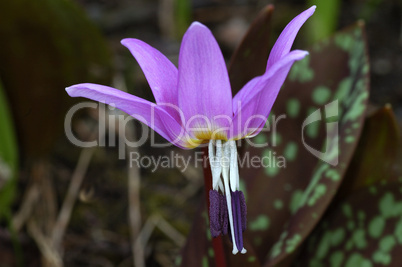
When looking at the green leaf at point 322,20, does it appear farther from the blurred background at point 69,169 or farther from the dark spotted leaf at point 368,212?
the dark spotted leaf at point 368,212

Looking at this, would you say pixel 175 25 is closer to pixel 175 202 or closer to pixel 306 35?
pixel 306 35

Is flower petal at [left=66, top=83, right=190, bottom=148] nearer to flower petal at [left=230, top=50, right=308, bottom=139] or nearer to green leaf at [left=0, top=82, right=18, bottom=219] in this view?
flower petal at [left=230, top=50, right=308, bottom=139]

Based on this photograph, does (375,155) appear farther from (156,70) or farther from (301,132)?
(156,70)

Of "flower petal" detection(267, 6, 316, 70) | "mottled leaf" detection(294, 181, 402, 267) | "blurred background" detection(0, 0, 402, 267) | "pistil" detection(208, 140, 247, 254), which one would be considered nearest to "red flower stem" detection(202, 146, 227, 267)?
"pistil" detection(208, 140, 247, 254)

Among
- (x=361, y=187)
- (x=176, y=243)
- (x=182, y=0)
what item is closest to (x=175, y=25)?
(x=182, y=0)

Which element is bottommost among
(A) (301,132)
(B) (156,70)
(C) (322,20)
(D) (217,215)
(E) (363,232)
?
(E) (363,232)

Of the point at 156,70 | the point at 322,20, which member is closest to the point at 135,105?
the point at 156,70
